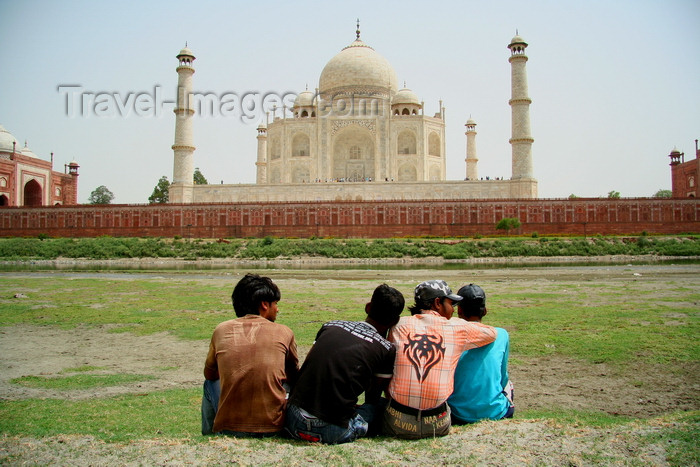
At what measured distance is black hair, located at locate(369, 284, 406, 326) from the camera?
13.2 feet

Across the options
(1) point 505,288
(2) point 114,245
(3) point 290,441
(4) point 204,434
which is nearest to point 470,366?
(3) point 290,441

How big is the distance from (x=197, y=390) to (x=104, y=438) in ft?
5.10

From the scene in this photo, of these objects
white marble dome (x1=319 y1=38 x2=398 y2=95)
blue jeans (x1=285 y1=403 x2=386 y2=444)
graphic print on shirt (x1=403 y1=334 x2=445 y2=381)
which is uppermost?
white marble dome (x1=319 y1=38 x2=398 y2=95)

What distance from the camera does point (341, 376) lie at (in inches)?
141

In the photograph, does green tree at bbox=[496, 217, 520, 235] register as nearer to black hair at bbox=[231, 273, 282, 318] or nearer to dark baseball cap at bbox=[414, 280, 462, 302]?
dark baseball cap at bbox=[414, 280, 462, 302]

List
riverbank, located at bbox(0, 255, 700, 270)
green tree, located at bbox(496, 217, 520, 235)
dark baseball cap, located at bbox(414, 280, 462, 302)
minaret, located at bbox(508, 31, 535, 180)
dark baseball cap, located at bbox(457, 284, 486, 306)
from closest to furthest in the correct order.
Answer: dark baseball cap, located at bbox(414, 280, 462, 302), dark baseball cap, located at bbox(457, 284, 486, 306), riverbank, located at bbox(0, 255, 700, 270), green tree, located at bbox(496, 217, 520, 235), minaret, located at bbox(508, 31, 535, 180)

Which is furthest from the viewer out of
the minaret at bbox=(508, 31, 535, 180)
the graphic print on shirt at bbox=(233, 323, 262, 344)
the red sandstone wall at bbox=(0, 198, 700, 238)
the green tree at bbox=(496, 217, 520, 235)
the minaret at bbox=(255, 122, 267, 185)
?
the minaret at bbox=(255, 122, 267, 185)

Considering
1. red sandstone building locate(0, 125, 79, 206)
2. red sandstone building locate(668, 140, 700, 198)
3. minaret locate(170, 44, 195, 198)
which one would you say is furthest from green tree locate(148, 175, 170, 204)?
red sandstone building locate(668, 140, 700, 198)

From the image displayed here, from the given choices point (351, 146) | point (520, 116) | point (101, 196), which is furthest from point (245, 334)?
point (101, 196)

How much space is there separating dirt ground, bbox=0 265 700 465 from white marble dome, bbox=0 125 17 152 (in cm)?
5229

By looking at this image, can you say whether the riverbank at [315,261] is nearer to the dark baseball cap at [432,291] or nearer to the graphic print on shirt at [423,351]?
the dark baseball cap at [432,291]

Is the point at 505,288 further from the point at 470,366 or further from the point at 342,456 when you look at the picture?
the point at 342,456

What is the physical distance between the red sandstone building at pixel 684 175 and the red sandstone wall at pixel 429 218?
11.3 m

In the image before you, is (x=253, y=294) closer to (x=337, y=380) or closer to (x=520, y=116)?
(x=337, y=380)
